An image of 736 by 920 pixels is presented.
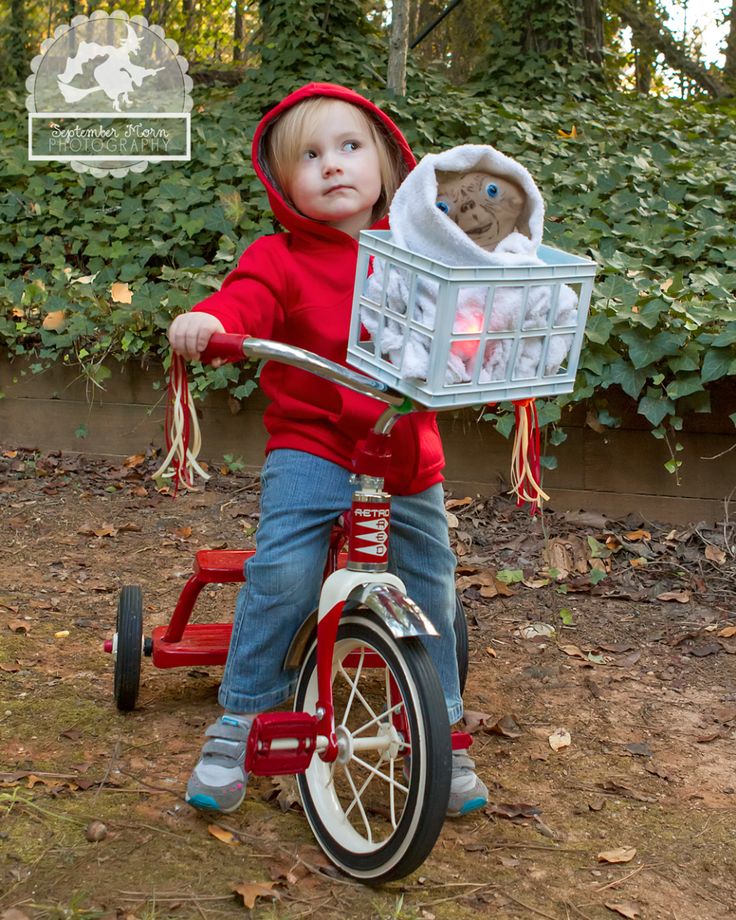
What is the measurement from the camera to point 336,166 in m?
2.20

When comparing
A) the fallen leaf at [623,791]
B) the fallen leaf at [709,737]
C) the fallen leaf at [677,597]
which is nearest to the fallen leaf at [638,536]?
the fallen leaf at [677,597]

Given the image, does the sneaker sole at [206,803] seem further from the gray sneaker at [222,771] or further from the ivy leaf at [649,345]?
the ivy leaf at [649,345]

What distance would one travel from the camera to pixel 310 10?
859 centimetres

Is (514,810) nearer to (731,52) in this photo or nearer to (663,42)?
(731,52)

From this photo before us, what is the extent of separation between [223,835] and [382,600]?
2.21ft

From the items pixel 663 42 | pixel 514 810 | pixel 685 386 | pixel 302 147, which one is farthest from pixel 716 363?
pixel 663 42

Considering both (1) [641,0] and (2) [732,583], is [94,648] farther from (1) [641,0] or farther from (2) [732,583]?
(1) [641,0]

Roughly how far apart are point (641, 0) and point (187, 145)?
7.82 m

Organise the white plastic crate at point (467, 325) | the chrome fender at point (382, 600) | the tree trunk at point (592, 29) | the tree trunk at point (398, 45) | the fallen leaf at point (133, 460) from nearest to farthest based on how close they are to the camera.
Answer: the white plastic crate at point (467, 325), the chrome fender at point (382, 600), the fallen leaf at point (133, 460), the tree trunk at point (398, 45), the tree trunk at point (592, 29)

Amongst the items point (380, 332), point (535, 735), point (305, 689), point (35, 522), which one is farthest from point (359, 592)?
point (35, 522)

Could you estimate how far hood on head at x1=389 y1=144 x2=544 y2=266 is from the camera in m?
1.83

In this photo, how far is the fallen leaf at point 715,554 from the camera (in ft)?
12.9

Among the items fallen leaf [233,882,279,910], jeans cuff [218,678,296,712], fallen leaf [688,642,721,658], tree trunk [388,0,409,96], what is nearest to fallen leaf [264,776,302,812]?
jeans cuff [218,678,296,712]

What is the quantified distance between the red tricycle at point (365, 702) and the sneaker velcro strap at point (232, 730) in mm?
167
